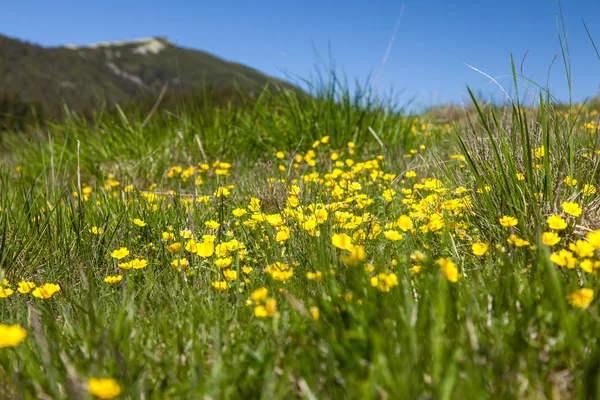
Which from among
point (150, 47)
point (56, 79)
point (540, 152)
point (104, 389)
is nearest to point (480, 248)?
point (540, 152)

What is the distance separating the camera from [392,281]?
152 centimetres

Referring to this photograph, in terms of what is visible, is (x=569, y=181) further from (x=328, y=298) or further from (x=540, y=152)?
(x=328, y=298)

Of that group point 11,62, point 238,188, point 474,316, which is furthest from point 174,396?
point 11,62

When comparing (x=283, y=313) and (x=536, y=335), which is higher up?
(x=536, y=335)

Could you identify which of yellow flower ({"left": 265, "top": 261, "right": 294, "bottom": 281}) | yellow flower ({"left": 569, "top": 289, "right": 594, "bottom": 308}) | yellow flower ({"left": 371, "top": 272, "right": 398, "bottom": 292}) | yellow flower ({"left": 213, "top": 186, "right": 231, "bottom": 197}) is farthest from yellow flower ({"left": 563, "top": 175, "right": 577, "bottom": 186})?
yellow flower ({"left": 213, "top": 186, "right": 231, "bottom": 197})

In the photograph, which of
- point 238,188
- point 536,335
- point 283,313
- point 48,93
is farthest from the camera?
point 48,93

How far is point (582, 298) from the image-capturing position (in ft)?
4.57

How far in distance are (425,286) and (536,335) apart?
33 centimetres

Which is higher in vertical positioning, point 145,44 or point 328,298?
point 145,44

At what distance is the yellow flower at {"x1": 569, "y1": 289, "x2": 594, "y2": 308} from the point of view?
139 cm

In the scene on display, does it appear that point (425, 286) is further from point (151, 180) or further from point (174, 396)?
point (151, 180)

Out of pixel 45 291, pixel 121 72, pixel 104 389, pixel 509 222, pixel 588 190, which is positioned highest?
pixel 121 72

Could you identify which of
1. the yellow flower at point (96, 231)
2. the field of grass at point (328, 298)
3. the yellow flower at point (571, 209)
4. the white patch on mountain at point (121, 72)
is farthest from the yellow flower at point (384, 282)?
the white patch on mountain at point (121, 72)

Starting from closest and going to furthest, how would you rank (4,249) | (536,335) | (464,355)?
(464,355)
(536,335)
(4,249)
